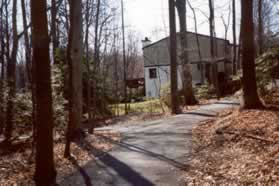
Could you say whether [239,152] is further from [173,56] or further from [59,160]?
[173,56]

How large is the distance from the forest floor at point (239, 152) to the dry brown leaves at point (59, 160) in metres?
2.77

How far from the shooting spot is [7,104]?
14773mm

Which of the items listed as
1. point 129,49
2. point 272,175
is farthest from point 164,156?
point 129,49

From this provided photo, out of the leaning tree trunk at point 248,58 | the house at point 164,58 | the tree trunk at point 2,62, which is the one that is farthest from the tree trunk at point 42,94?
the house at point 164,58

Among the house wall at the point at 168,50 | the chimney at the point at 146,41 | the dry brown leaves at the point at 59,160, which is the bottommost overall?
the dry brown leaves at the point at 59,160

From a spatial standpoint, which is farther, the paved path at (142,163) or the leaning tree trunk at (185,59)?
the leaning tree trunk at (185,59)

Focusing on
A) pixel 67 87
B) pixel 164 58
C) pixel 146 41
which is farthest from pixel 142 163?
pixel 146 41

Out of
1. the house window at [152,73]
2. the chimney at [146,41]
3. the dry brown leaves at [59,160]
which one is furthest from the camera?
the chimney at [146,41]

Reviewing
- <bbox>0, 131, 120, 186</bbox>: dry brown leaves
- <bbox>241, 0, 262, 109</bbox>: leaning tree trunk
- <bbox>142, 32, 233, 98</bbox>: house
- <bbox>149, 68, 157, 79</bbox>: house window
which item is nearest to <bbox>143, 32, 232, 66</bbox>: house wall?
<bbox>142, 32, 233, 98</bbox>: house

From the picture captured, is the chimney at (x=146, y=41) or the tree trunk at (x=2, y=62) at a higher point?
the chimney at (x=146, y=41)

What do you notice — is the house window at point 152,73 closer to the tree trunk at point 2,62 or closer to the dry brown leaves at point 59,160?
the tree trunk at point 2,62

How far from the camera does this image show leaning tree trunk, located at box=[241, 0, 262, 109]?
38.2 feet

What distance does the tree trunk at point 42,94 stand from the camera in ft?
23.9

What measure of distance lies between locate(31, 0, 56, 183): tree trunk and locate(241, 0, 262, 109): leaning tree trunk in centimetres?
680
